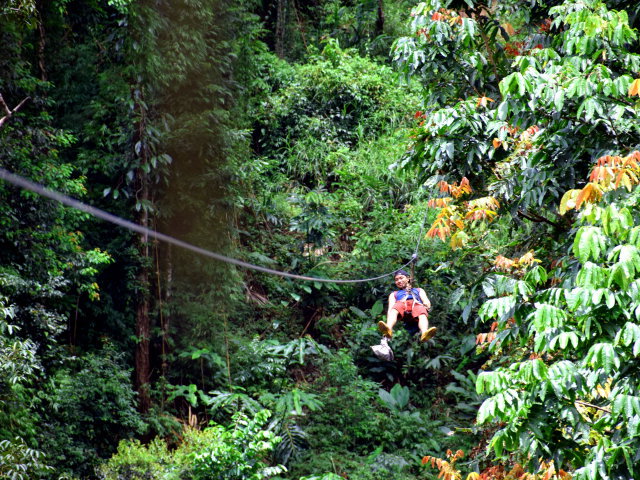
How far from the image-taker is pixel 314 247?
1143 cm

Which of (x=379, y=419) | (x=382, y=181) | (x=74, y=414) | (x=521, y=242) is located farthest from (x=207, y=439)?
(x=382, y=181)

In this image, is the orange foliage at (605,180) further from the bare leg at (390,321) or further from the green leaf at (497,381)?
the bare leg at (390,321)

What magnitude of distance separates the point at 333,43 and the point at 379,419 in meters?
8.17

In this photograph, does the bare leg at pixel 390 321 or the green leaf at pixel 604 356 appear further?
the bare leg at pixel 390 321

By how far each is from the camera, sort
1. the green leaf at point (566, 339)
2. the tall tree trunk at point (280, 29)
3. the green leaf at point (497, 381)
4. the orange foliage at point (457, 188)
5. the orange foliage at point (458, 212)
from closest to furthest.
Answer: the green leaf at point (566, 339) < the green leaf at point (497, 381) < the orange foliage at point (458, 212) < the orange foliage at point (457, 188) < the tall tree trunk at point (280, 29)

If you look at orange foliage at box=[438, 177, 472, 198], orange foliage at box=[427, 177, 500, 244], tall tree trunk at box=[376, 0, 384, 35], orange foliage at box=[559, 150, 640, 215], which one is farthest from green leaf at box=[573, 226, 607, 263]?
tall tree trunk at box=[376, 0, 384, 35]

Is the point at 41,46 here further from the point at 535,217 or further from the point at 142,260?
the point at 535,217

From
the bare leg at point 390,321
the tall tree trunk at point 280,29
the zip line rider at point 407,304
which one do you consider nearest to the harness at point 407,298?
the zip line rider at point 407,304

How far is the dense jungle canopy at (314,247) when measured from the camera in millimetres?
4574

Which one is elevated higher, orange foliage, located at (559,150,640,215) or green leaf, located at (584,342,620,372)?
orange foliage, located at (559,150,640,215)

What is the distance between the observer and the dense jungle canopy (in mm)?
4574

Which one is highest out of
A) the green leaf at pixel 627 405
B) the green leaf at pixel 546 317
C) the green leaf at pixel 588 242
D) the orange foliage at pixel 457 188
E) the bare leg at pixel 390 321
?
the green leaf at pixel 588 242

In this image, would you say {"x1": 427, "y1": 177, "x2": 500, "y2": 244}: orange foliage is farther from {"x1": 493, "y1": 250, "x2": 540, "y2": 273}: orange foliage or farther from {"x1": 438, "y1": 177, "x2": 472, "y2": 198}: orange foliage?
{"x1": 493, "y1": 250, "x2": 540, "y2": 273}: orange foliage

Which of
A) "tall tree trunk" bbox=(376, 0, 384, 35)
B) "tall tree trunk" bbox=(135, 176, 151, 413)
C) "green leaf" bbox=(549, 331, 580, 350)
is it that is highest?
"tall tree trunk" bbox=(376, 0, 384, 35)
